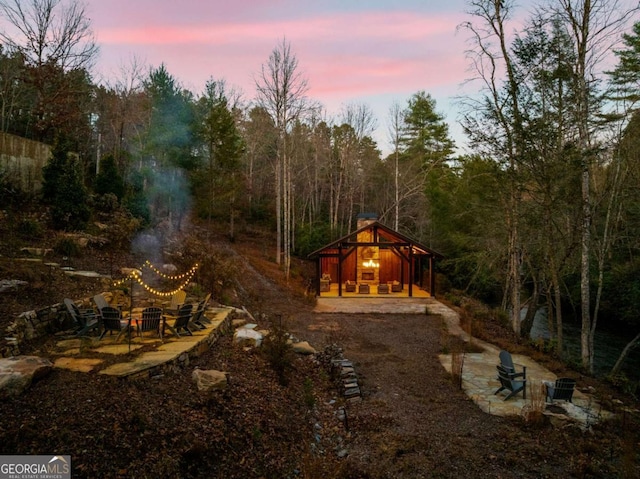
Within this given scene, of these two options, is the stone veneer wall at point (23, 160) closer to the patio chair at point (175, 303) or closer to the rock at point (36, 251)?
the rock at point (36, 251)

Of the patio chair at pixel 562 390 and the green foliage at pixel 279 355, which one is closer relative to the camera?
the patio chair at pixel 562 390

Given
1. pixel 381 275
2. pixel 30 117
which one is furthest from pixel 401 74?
pixel 30 117

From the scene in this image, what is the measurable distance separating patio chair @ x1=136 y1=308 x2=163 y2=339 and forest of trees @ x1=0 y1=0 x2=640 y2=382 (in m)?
6.54

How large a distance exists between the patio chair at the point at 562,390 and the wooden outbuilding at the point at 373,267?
1063 centimetres

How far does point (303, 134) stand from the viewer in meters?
28.7

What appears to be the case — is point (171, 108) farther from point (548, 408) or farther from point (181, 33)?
point (548, 408)

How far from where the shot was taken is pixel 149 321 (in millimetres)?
6266

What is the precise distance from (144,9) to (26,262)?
8171 millimetres

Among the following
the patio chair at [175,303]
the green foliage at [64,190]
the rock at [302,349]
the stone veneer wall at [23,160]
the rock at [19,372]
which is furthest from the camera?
the stone veneer wall at [23,160]

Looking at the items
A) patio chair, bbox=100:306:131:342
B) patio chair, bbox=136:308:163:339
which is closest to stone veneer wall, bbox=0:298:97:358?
patio chair, bbox=100:306:131:342

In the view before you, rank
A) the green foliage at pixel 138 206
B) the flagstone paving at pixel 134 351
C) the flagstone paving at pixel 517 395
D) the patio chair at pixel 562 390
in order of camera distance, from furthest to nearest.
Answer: the green foliage at pixel 138 206 → the patio chair at pixel 562 390 → the flagstone paving at pixel 517 395 → the flagstone paving at pixel 134 351

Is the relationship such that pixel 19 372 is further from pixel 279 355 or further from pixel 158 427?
pixel 279 355

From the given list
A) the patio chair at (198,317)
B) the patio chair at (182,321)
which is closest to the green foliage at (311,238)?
the patio chair at (198,317)

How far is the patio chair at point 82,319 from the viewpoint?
19.4ft
